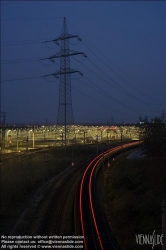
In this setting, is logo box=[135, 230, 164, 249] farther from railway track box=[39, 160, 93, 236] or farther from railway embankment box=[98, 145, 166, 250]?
railway track box=[39, 160, 93, 236]

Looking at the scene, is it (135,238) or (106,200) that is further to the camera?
(106,200)

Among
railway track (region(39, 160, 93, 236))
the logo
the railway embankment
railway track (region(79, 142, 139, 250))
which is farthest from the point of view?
railway track (region(39, 160, 93, 236))

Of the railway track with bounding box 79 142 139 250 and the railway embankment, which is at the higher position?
the railway embankment

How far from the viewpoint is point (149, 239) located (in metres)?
6.99

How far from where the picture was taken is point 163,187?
10.3m

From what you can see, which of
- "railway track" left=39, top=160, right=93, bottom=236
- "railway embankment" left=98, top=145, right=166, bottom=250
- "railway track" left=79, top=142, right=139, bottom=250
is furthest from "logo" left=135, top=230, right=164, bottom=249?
"railway track" left=39, top=160, right=93, bottom=236

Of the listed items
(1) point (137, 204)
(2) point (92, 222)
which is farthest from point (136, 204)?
(2) point (92, 222)

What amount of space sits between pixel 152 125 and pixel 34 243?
16.4m

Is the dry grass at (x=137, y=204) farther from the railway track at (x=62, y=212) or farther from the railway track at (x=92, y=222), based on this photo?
the railway track at (x=62, y=212)

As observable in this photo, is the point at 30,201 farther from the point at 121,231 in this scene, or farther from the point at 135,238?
the point at 135,238

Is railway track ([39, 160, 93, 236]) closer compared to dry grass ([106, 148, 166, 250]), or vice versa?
dry grass ([106, 148, 166, 250])

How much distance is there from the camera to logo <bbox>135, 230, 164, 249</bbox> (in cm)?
660

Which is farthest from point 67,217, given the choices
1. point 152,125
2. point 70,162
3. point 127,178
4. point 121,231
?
point 70,162

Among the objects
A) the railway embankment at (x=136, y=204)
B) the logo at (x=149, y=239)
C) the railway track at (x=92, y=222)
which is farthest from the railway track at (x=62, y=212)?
the logo at (x=149, y=239)
